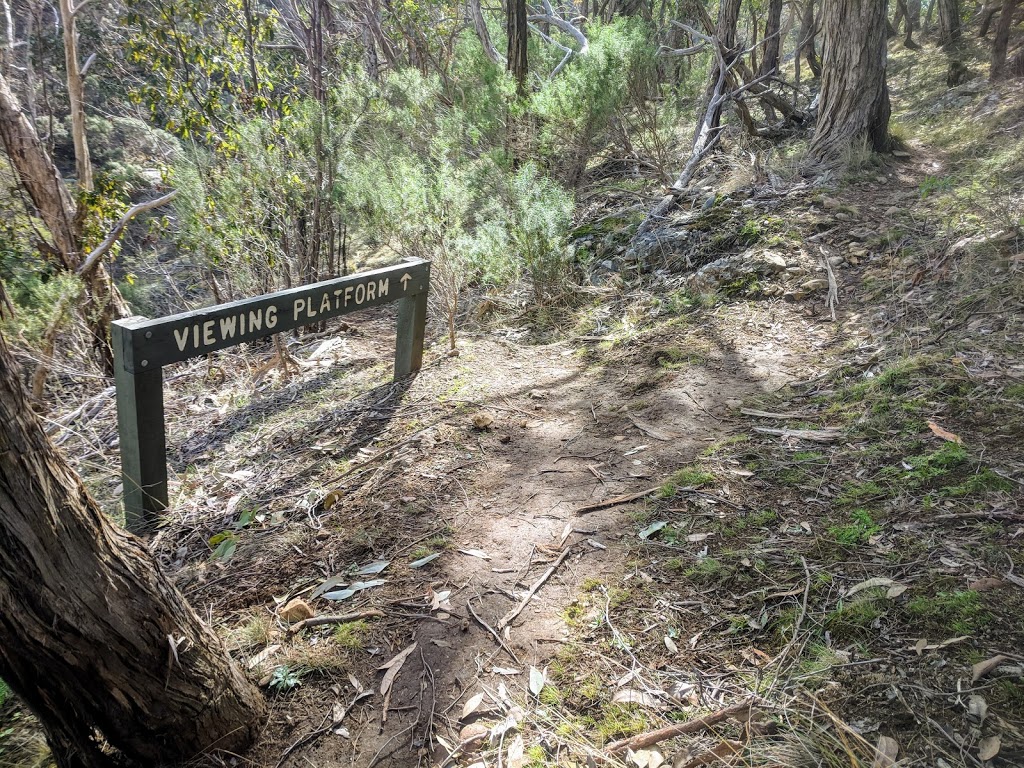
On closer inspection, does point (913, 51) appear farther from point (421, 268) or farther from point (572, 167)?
point (421, 268)

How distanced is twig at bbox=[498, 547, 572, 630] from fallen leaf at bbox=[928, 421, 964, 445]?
1.82 meters

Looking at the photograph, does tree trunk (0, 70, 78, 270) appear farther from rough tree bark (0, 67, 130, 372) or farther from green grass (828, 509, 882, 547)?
green grass (828, 509, 882, 547)

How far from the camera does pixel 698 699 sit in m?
2.09

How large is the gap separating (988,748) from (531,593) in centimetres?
153

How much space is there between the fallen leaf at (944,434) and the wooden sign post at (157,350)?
338cm

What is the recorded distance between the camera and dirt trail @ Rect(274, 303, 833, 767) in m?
2.28

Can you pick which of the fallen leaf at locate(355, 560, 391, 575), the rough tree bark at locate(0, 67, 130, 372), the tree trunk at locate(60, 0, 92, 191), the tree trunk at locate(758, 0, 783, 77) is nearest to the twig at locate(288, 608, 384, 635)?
the fallen leaf at locate(355, 560, 391, 575)

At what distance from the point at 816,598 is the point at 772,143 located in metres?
8.09

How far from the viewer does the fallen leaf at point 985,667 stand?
1894 mm

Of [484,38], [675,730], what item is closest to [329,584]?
[675,730]

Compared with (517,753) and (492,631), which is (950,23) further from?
(517,753)

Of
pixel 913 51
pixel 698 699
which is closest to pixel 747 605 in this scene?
pixel 698 699

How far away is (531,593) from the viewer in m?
2.68

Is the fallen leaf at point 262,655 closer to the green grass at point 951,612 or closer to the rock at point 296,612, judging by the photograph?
the rock at point 296,612
